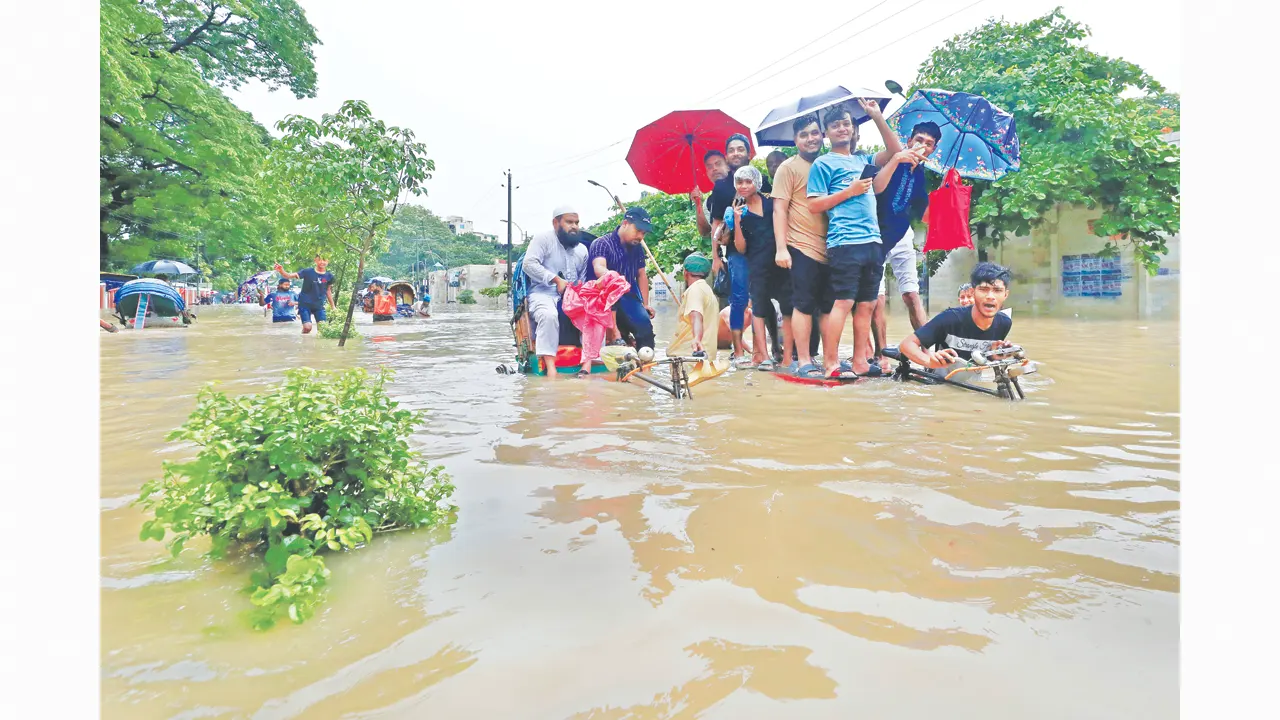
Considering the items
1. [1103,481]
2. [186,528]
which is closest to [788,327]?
[1103,481]

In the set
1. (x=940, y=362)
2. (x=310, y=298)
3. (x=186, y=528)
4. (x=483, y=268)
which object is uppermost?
(x=483, y=268)

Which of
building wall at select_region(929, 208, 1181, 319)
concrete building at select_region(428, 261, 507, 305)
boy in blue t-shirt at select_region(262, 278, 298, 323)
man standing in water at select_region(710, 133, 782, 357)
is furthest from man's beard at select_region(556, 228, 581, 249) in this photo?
concrete building at select_region(428, 261, 507, 305)

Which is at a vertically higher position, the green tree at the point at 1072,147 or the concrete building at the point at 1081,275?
the green tree at the point at 1072,147

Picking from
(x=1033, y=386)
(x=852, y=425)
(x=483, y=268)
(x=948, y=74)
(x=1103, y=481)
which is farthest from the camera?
(x=483, y=268)

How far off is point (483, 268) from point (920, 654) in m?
41.8

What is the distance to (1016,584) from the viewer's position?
156 cm

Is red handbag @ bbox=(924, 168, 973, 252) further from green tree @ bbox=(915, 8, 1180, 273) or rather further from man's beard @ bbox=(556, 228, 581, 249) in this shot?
green tree @ bbox=(915, 8, 1180, 273)

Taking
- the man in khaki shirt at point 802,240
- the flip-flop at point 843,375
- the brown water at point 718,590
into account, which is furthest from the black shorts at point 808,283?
the brown water at point 718,590

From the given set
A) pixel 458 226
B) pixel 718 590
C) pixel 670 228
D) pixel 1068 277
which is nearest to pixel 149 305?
pixel 670 228

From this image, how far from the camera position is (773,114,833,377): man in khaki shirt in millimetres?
5047

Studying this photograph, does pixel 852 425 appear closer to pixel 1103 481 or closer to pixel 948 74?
pixel 1103 481

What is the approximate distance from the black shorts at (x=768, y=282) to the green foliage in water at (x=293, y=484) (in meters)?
4.09

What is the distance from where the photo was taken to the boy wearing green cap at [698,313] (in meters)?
5.74

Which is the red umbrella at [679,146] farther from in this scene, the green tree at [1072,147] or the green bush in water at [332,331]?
the green tree at [1072,147]
